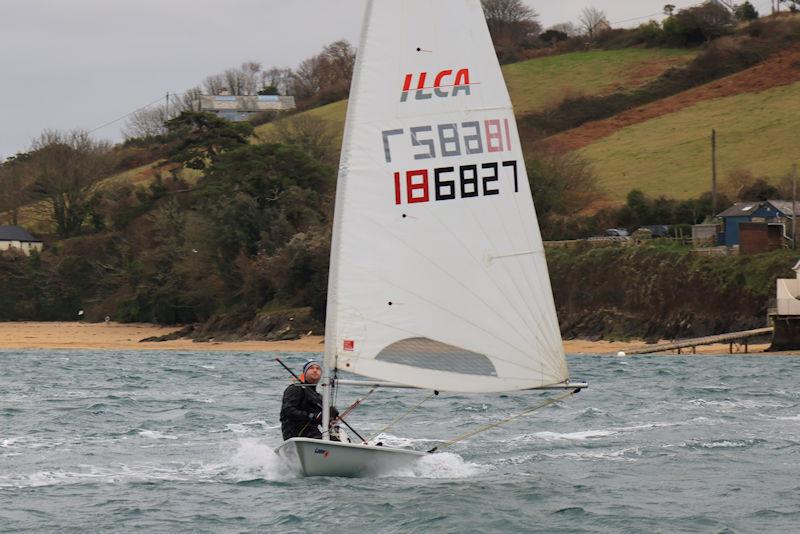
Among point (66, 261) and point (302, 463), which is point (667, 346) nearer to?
point (302, 463)

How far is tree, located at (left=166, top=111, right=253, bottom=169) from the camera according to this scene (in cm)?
8204

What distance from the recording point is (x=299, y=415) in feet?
58.7

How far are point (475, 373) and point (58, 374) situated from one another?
87.0ft

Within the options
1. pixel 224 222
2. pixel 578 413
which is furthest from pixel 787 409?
pixel 224 222

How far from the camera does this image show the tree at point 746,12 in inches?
5236

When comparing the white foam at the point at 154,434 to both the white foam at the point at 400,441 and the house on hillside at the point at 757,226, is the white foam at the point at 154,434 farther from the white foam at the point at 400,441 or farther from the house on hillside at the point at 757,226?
the house on hillside at the point at 757,226

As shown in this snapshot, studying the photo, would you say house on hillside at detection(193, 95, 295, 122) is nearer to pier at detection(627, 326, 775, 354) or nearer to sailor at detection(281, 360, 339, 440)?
pier at detection(627, 326, 775, 354)

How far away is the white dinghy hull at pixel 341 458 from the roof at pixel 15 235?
73315 millimetres

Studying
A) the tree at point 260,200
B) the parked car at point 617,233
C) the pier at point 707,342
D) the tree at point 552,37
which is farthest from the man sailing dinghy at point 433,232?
the tree at point 552,37

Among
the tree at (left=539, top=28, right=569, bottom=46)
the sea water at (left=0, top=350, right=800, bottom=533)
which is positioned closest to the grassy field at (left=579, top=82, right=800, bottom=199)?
the tree at (left=539, top=28, right=569, bottom=46)

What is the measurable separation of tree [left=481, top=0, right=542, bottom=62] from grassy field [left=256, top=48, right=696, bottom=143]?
36.6 ft

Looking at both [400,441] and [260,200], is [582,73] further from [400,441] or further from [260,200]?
[400,441]

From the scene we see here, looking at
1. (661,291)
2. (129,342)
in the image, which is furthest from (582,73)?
(129,342)

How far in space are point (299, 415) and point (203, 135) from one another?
6639 centimetres
